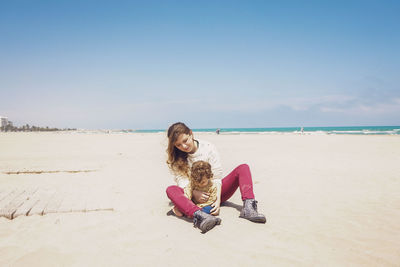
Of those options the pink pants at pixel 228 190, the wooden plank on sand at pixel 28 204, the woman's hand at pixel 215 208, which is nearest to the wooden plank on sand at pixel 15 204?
the wooden plank on sand at pixel 28 204

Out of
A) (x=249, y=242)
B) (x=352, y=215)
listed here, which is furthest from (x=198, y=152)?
(x=352, y=215)

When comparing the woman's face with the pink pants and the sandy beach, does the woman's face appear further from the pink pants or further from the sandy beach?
the sandy beach

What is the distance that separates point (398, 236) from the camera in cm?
311

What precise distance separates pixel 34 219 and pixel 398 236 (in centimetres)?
506

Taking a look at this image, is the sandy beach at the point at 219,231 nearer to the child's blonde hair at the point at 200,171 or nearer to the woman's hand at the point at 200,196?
the woman's hand at the point at 200,196

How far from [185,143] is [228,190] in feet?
3.64

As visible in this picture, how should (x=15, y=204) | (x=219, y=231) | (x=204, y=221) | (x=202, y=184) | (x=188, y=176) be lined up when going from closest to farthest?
1. (x=204, y=221)
2. (x=219, y=231)
3. (x=202, y=184)
4. (x=188, y=176)
5. (x=15, y=204)

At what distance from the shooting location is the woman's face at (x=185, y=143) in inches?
148

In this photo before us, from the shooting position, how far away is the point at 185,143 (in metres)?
3.79

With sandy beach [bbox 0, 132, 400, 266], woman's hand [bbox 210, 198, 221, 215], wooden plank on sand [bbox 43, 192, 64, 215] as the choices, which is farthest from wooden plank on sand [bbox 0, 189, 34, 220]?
woman's hand [bbox 210, 198, 221, 215]

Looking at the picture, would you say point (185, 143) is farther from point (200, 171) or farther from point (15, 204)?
point (15, 204)

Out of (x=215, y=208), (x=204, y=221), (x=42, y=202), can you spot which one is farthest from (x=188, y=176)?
(x=42, y=202)

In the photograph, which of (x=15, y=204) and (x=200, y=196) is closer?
(x=200, y=196)

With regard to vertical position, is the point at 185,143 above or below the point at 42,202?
above
